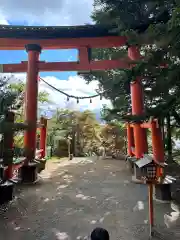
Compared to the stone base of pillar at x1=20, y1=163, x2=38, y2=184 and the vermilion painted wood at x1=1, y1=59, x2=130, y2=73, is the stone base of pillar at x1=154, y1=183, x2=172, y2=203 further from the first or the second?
the vermilion painted wood at x1=1, y1=59, x2=130, y2=73

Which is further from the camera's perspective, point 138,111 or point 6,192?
point 138,111

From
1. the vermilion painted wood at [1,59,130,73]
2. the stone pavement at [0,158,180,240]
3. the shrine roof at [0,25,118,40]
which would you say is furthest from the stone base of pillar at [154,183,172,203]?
the shrine roof at [0,25,118,40]

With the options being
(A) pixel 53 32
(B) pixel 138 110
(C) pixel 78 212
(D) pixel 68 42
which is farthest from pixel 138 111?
(C) pixel 78 212

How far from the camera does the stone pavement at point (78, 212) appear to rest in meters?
3.06

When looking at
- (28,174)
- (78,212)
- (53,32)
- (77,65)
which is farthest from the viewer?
(77,65)

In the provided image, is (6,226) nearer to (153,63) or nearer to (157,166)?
(157,166)

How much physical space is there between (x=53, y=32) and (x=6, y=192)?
482cm

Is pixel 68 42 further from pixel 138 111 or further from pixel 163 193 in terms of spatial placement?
pixel 163 193

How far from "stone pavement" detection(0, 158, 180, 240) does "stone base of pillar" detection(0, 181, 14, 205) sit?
0.17 m

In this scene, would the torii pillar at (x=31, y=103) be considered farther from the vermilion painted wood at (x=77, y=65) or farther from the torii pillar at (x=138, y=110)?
the torii pillar at (x=138, y=110)

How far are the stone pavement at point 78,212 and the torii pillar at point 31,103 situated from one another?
0.52 m

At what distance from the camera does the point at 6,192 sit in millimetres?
4273

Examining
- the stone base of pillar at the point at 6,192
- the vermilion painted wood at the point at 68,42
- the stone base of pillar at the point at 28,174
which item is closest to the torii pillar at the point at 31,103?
the stone base of pillar at the point at 28,174

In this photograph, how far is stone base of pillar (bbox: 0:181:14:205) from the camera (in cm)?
418
